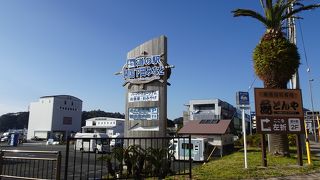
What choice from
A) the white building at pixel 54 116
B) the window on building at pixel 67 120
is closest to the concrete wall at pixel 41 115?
the white building at pixel 54 116

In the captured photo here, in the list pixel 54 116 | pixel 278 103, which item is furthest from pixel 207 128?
pixel 54 116

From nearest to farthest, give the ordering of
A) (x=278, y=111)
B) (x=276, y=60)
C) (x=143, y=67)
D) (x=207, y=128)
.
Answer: (x=278, y=111), (x=143, y=67), (x=276, y=60), (x=207, y=128)

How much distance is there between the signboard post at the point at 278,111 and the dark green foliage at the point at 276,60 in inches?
111

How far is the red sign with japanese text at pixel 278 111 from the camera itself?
1310cm

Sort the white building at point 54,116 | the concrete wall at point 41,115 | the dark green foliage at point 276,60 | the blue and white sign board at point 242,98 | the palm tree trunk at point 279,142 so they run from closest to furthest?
the blue and white sign board at point 242,98 < the dark green foliage at point 276,60 < the palm tree trunk at point 279,142 < the white building at point 54,116 < the concrete wall at point 41,115

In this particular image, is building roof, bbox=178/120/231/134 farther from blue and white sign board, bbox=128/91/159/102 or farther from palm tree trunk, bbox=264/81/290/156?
blue and white sign board, bbox=128/91/159/102

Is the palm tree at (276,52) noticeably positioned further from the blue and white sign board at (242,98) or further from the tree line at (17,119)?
the tree line at (17,119)

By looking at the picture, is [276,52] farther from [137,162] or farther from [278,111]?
[137,162]

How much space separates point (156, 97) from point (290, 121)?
5947mm

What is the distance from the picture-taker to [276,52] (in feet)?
53.5

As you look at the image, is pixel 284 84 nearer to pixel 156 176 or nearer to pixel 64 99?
pixel 156 176

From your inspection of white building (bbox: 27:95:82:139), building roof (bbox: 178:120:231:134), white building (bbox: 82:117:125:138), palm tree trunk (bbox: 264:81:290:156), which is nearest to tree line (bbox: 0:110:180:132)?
white building (bbox: 27:95:82:139)

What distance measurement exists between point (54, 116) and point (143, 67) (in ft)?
290

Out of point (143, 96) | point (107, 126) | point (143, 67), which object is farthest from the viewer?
point (107, 126)
